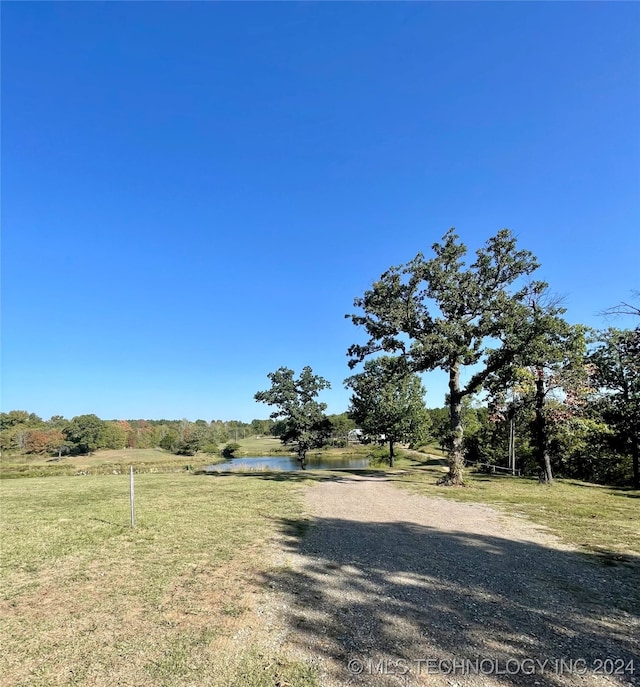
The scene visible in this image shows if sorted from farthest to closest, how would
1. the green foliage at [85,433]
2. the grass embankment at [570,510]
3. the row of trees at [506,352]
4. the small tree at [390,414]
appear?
1. the green foliage at [85,433]
2. the small tree at [390,414]
3. the row of trees at [506,352]
4. the grass embankment at [570,510]

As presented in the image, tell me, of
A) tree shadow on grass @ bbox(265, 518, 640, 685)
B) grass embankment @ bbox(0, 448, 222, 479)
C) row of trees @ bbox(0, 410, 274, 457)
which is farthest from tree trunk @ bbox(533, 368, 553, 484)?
row of trees @ bbox(0, 410, 274, 457)

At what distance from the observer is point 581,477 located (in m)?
32.9

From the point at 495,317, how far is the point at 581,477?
86.3 ft

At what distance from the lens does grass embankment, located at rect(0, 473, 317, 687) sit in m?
3.31

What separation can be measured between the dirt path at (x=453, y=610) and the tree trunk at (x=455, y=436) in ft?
29.0

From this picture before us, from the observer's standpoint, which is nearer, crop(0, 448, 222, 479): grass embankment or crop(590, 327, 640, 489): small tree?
crop(590, 327, 640, 489): small tree

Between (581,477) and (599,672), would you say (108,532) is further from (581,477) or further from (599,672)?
(581,477)

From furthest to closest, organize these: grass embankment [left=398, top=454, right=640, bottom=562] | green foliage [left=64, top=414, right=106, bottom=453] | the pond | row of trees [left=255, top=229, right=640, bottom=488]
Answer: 1. green foliage [left=64, top=414, right=106, bottom=453]
2. the pond
3. row of trees [left=255, top=229, right=640, bottom=488]
4. grass embankment [left=398, top=454, right=640, bottom=562]

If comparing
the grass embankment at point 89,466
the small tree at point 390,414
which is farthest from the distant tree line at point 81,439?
the small tree at point 390,414

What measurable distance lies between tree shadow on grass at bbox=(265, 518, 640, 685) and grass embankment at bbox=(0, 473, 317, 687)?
592 mm

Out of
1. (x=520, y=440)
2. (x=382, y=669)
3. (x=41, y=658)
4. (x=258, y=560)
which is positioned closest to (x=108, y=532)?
(x=258, y=560)

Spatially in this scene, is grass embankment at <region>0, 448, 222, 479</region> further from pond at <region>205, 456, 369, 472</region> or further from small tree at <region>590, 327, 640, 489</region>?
small tree at <region>590, 327, 640, 489</region>

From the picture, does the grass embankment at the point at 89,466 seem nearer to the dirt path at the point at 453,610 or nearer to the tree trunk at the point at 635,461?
the dirt path at the point at 453,610

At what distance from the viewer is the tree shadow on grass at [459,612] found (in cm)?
335
